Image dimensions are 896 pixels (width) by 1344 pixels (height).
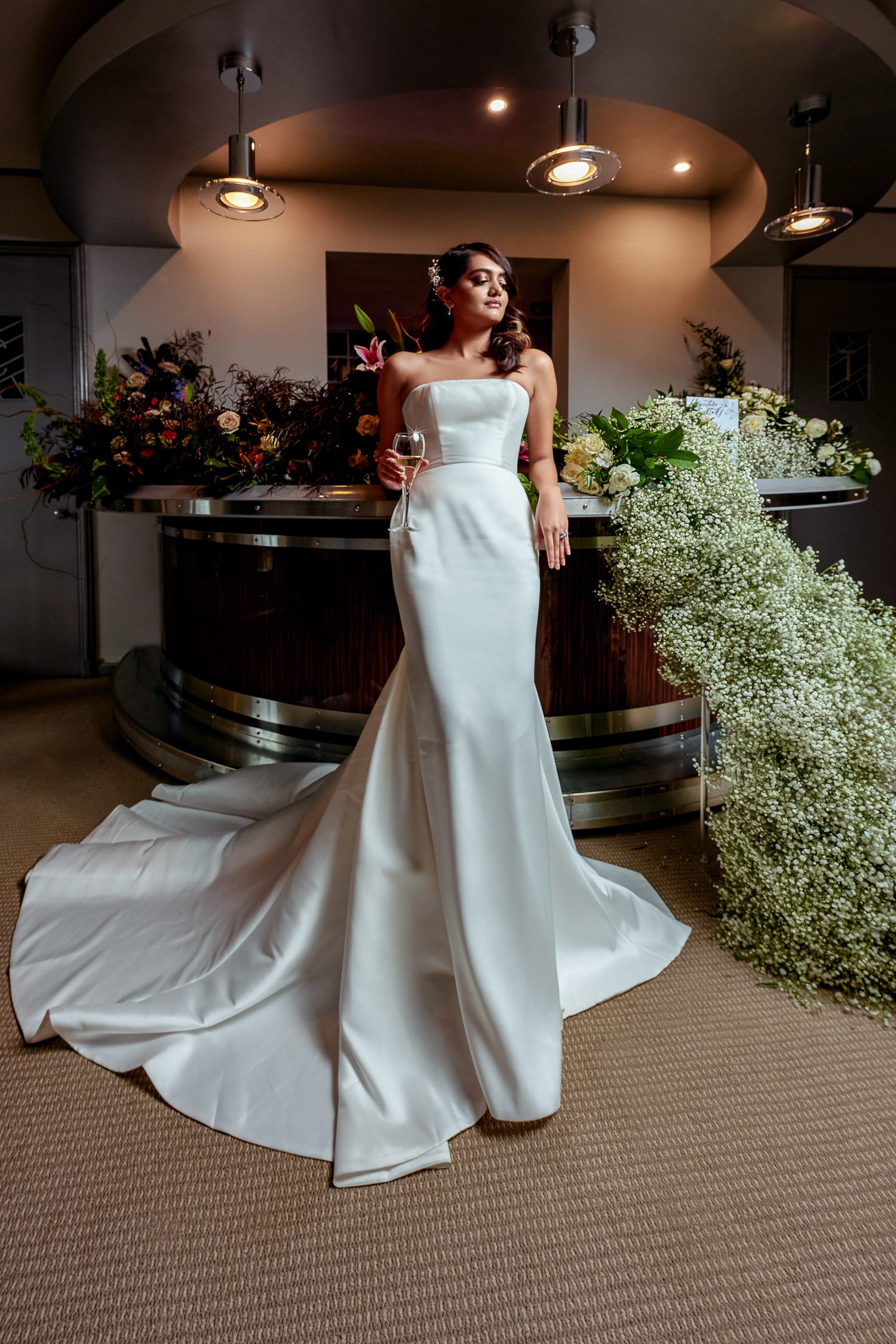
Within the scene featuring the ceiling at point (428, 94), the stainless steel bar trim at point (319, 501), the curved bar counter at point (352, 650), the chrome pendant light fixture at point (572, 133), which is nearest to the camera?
the stainless steel bar trim at point (319, 501)

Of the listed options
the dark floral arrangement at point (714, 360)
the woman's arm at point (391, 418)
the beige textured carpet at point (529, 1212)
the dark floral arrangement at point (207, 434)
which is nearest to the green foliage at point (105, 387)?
the dark floral arrangement at point (207, 434)

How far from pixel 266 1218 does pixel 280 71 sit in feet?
16.3

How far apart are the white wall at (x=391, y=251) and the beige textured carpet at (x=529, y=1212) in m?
5.49

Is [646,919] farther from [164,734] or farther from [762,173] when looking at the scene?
[762,173]

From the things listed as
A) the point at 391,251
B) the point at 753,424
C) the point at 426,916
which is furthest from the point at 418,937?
the point at 391,251

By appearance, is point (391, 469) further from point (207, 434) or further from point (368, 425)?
point (207, 434)

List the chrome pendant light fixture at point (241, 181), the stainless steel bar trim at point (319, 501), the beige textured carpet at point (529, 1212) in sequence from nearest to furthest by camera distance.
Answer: the beige textured carpet at point (529, 1212) < the stainless steel bar trim at point (319, 501) < the chrome pendant light fixture at point (241, 181)

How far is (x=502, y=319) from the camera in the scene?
2150mm

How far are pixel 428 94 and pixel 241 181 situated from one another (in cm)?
186

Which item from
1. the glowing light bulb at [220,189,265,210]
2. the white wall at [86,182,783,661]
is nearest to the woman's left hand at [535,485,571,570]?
the glowing light bulb at [220,189,265,210]

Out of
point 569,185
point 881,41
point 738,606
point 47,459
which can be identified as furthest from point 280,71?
point 738,606

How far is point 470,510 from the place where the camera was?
1.99 m

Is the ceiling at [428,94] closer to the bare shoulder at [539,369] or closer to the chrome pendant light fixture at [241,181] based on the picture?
the chrome pendant light fixture at [241,181]

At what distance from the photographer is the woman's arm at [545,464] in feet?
6.91
